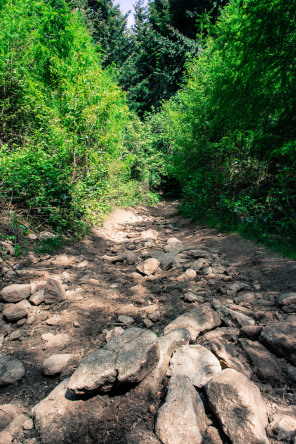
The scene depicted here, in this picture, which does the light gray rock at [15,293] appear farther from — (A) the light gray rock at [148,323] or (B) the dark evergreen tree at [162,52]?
(B) the dark evergreen tree at [162,52]

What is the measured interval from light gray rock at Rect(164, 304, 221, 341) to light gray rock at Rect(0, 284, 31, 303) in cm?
169

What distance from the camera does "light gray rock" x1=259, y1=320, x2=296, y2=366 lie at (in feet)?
6.07

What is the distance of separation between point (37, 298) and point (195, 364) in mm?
1939

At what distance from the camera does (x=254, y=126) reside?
5555mm

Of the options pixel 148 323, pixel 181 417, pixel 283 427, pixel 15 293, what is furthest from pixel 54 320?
pixel 283 427

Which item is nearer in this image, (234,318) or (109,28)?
(234,318)

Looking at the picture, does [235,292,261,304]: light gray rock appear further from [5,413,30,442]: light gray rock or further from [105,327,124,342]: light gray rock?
[5,413,30,442]: light gray rock

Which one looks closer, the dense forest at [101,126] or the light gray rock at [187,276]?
the light gray rock at [187,276]

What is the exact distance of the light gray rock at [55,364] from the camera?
1896mm

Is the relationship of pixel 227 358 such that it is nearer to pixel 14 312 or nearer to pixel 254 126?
pixel 14 312

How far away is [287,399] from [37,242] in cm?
394

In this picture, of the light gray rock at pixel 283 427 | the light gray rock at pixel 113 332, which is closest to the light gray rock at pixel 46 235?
the light gray rock at pixel 113 332

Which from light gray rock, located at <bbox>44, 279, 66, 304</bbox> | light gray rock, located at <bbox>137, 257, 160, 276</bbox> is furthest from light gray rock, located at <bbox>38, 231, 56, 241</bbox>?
light gray rock, located at <bbox>137, 257, 160, 276</bbox>

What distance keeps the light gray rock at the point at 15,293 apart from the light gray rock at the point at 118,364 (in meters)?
1.44
